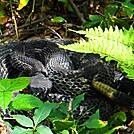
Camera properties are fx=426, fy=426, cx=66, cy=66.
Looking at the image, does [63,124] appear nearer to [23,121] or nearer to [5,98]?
[23,121]

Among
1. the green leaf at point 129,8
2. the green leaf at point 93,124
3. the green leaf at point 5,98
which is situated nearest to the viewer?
the green leaf at point 5,98

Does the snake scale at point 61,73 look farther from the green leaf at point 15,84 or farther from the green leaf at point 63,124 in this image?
the green leaf at point 15,84

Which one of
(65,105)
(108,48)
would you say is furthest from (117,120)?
(108,48)

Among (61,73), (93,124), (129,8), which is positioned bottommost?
(61,73)

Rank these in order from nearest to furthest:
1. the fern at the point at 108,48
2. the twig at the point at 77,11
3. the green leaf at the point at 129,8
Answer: the fern at the point at 108,48 → the green leaf at the point at 129,8 → the twig at the point at 77,11

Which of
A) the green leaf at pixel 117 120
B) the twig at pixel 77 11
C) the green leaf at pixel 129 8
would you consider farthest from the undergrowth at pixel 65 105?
the twig at pixel 77 11

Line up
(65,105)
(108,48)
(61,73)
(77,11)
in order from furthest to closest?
(77,11)
(61,73)
(65,105)
(108,48)

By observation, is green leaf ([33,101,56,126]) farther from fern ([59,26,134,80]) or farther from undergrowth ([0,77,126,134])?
fern ([59,26,134,80])

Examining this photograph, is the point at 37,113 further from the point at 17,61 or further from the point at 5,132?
the point at 17,61
